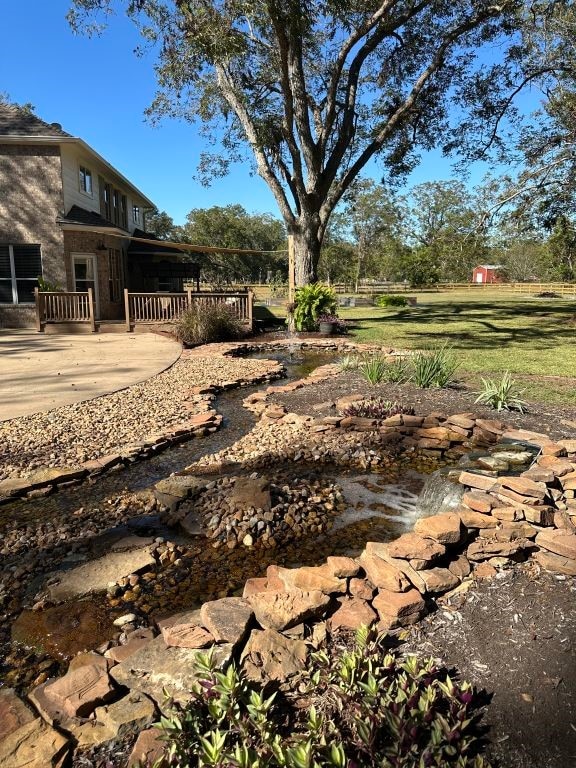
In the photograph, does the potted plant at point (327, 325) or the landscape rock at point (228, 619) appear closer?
the landscape rock at point (228, 619)

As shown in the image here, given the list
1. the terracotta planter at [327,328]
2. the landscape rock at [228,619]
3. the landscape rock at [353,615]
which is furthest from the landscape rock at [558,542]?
the terracotta planter at [327,328]

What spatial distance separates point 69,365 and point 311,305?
765 cm

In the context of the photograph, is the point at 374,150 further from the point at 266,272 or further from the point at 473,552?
the point at 266,272

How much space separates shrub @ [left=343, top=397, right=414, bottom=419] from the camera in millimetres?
6004

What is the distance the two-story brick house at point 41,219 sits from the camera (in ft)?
49.6

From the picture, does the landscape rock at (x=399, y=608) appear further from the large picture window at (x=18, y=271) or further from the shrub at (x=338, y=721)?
the large picture window at (x=18, y=271)

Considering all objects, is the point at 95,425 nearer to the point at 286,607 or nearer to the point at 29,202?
the point at 286,607

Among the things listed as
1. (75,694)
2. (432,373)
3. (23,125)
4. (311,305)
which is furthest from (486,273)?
(75,694)

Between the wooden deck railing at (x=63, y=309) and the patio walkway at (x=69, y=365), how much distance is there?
660 millimetres

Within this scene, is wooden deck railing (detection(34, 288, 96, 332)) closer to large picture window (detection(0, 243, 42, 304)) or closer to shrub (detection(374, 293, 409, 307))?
large picture window (detection(0, 243, 42, 304))

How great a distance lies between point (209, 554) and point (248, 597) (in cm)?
97

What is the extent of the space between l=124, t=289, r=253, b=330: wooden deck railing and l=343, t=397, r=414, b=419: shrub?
909 cm

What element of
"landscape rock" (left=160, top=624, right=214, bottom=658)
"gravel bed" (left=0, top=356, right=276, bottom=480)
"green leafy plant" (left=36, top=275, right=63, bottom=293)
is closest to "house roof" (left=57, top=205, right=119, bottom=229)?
"green leafy plant" (left=36, top=275, right=63, bottom=293)

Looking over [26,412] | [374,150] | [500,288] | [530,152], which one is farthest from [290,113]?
[500,288]
